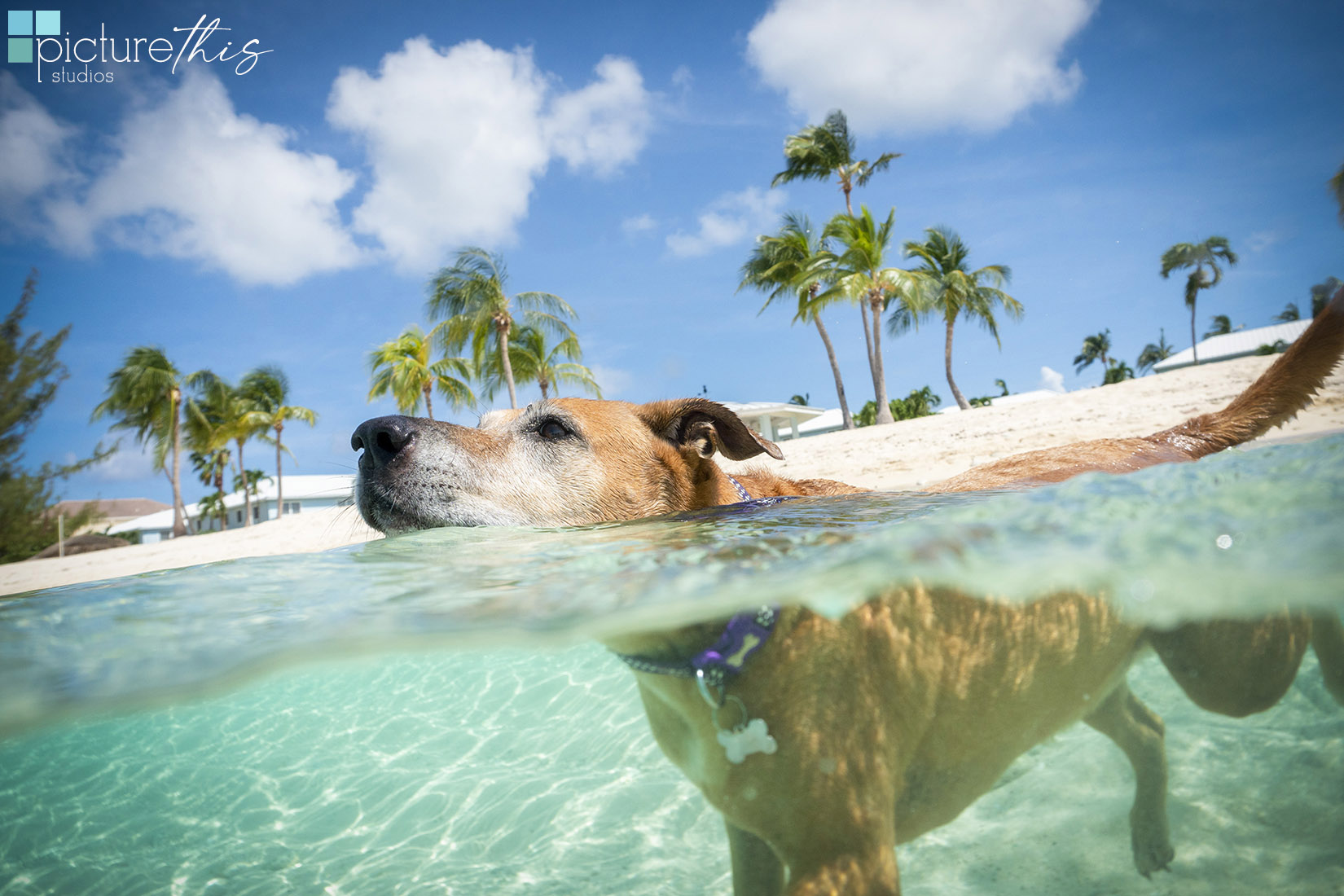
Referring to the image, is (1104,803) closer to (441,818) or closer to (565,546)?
(565,546)

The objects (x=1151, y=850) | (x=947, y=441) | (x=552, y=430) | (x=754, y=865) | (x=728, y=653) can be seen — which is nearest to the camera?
(x=728, y=653)

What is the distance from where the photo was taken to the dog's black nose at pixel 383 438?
3.28 metres

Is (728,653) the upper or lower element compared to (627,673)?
upper

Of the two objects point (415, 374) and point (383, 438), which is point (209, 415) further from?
point (383, 438)

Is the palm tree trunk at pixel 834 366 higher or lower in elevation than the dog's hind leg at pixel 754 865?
higher

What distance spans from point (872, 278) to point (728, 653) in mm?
28484

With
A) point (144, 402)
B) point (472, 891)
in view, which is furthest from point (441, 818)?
point (144, 402)

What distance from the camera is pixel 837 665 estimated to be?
2453mm

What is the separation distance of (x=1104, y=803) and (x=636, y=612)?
2.61 metres

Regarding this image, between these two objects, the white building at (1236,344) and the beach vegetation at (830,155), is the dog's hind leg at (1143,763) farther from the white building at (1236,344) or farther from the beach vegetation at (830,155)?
the white building at (1236,344)

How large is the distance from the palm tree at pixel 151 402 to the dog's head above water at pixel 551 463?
44361 millimetres

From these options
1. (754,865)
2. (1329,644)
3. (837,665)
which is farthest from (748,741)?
(1329,644)

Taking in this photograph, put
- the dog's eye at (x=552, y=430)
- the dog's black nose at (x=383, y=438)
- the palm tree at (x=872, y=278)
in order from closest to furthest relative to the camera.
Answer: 1. the dog's black nose at (x=383, y=438)
2. the dog's eye at (x=552, y=430)
3. the palm tree at (x=872, y=278)

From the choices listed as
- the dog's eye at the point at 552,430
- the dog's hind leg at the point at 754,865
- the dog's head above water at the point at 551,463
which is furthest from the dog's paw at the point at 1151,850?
the dog's eye at the point at 552,430
